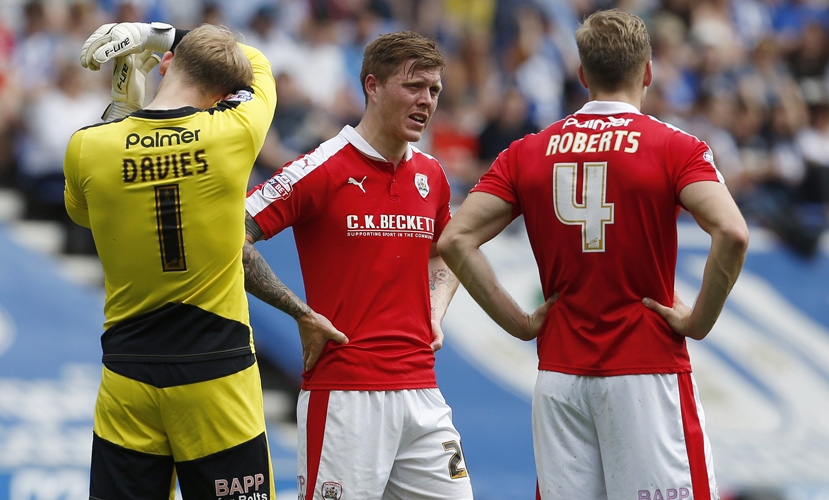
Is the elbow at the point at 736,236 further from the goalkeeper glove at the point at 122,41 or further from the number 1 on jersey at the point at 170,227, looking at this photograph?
the goalkeeper glove at the point at 122,41

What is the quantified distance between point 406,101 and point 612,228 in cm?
132

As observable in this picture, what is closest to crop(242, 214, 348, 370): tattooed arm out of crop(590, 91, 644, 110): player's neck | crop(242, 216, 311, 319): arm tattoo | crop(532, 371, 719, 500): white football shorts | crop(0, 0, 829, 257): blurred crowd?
crop(242, 216, 311, 319): arm tattoo

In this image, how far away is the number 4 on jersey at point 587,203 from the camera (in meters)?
4.76

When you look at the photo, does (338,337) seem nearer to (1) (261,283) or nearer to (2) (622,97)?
(1) (261,283)

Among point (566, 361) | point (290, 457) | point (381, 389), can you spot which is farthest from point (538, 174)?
point (290, 457)

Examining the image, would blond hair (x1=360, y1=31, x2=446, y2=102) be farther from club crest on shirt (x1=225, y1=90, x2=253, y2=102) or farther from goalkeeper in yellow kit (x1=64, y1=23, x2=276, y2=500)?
goalkeeper in yellow kit (x1=64, y1=23, x2=276, y2=500)

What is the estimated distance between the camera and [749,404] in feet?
38.2

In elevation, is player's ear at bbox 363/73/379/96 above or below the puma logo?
above

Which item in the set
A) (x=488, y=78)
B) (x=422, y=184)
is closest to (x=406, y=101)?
(x=422, y=184)

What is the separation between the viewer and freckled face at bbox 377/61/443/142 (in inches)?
219

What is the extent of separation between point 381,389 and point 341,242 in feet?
2.30

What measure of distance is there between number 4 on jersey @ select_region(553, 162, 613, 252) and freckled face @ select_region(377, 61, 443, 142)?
3.22ft

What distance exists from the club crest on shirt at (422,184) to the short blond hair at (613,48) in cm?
114

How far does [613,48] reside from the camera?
15.7 feet
